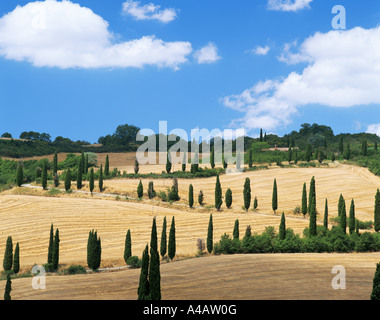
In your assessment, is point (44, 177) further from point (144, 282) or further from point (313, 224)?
point (144, 282)

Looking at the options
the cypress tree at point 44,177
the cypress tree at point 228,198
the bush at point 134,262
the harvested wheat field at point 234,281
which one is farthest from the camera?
the cypress tree at point 44,177

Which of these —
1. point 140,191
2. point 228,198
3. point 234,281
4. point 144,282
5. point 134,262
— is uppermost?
point 140,191

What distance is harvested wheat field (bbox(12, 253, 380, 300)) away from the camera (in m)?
33.7

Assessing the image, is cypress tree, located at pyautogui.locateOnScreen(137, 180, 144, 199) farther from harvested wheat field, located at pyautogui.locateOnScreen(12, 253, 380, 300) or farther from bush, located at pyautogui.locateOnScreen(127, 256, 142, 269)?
harvested wheat field, located at pyautogui.locateOnScreen(12, 253, 380, 300)

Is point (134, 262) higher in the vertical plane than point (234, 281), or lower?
lower

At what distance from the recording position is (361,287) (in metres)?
35.8

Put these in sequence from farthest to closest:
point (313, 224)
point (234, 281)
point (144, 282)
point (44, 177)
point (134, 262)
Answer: point (44, 177), point (313, 224), point (134, 262), point (234, 281), point (144, 282)

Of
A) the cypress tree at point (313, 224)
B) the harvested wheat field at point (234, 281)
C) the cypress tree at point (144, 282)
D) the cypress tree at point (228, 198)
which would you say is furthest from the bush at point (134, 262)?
the cypress tree at point (228, 198)

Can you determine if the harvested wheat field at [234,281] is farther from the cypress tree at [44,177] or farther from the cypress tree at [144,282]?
the cypress tree at [44,177]

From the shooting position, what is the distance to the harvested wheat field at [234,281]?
33.7 metres

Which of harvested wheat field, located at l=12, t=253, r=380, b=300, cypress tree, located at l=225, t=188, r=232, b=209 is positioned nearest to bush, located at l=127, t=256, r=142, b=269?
harvested wheat field, located at l=12, t=253, r=380, b=300

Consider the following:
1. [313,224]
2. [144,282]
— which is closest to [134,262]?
[144,282]

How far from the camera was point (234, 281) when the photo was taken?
121ft
